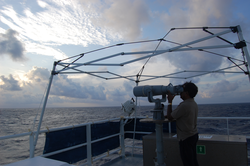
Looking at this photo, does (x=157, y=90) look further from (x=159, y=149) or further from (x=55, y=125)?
(x=55, y=125)

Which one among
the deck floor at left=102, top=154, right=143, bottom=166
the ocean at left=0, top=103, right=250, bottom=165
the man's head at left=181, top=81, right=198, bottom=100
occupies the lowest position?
the ocean at left=0, top=103, right=250, bottom=165

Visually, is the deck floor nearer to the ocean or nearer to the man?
the ocean

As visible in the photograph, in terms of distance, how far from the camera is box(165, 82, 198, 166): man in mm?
2477

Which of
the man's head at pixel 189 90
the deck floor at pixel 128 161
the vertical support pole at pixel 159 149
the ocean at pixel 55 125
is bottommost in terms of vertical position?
the ocean at pixel 55 125

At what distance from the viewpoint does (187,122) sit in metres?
2.52

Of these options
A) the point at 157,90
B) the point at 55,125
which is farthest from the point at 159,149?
the point at 55,125

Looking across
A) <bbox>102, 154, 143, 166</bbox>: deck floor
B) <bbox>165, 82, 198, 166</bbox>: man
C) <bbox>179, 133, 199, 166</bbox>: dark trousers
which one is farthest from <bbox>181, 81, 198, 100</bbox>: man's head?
<bbox>102, 154, 143, 166</bbox>: deck floor

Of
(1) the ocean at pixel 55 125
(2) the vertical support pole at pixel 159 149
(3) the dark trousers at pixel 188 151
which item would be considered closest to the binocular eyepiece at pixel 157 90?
(1) the ocean at pixel 55 125

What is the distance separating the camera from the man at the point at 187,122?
8.13ft

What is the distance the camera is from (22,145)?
18328mm

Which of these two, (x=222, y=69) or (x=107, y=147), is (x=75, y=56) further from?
(x=222, y=69)

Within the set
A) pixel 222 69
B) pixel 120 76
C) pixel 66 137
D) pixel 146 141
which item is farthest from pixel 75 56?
pixel 222 69

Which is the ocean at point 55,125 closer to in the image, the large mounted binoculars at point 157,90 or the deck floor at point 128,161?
the large mounted binoculars at point 157,90

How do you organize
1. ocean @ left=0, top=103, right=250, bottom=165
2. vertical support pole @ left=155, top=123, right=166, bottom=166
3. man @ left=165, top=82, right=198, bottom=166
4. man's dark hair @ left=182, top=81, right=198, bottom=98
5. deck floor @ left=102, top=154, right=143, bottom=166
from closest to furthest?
man @ left=165, top=82, right=198, bottom=166
man's dark hair @ left=182, top=81, right=198, bottom=98
vertical support pole @ left=155, top=123, right=166, bottom=166
deck floor @ left=102, top=154, right=143, bottom=166
ocean @ left=0, top=103, right=250, bottom=165
